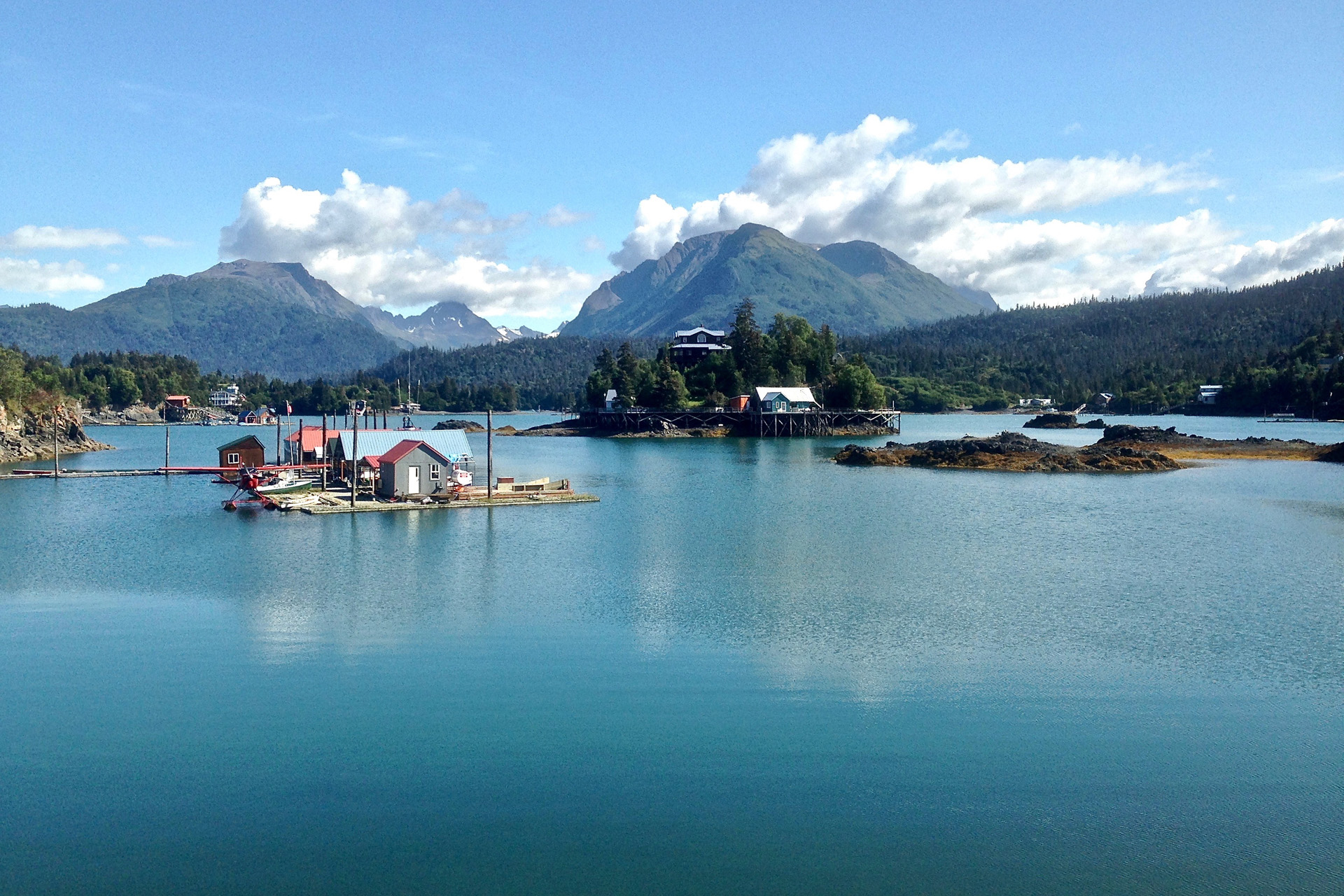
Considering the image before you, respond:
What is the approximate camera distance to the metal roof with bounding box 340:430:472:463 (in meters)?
56.5

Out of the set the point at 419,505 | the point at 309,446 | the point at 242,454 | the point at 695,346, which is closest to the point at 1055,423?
the point at 695,346

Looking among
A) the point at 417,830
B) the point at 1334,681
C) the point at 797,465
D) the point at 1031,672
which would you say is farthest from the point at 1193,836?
the point at 797,465

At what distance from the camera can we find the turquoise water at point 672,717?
537 inches

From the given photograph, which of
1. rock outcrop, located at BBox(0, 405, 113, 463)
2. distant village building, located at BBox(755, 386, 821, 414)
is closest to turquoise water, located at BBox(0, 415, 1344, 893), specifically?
rock outcrop, located at BBox(0, 405, 113, 463)

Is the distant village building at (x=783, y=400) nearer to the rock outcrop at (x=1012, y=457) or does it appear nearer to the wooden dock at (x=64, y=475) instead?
the rock outcrop at (x=1012, y=457)

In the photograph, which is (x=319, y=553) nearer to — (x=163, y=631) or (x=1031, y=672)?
(x=163, y=631)

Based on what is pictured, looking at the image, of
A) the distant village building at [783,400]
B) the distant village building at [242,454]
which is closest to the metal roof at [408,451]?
the distant village building at [242,454]

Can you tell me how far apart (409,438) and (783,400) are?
279 ft

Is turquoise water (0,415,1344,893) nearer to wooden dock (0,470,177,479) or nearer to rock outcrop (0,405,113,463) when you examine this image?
wooden dock (0,470,177,479)

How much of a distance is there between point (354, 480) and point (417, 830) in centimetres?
3929

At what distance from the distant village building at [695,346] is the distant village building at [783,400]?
27.2 meters

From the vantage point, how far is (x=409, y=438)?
2285 inches

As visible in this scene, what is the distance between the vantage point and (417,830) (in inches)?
564

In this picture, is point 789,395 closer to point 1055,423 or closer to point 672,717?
point 1055,423
